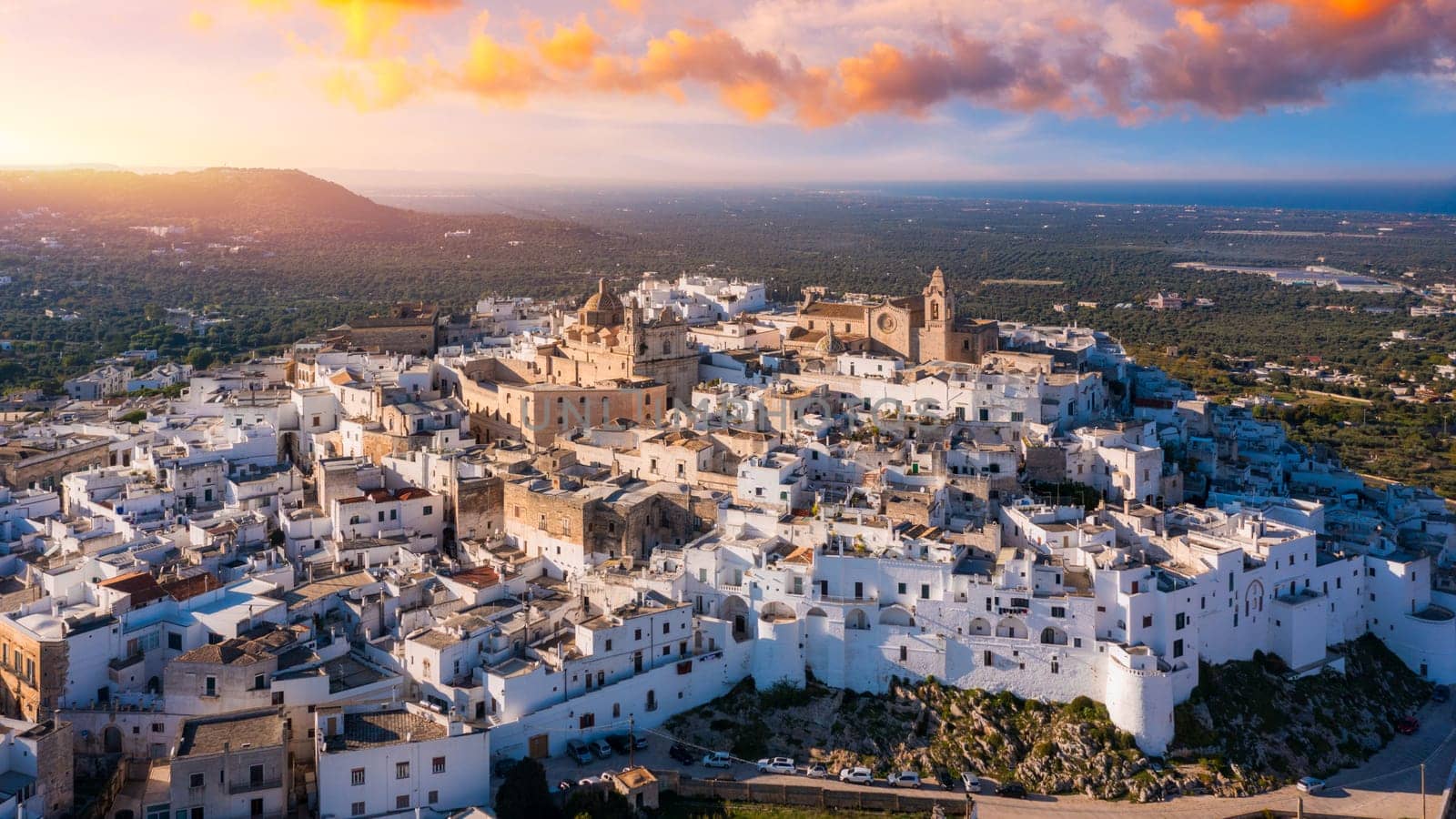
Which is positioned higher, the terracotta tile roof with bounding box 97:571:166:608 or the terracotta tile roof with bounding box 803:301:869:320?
the terracotta tile roof with bounding box 803:301:869:320

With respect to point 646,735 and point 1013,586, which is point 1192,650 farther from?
point 646,735

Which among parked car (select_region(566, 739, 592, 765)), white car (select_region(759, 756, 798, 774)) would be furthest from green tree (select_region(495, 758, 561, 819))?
white car (select_region(759, 756, 798, 774))

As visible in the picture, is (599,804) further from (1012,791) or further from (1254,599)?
(1254,599)

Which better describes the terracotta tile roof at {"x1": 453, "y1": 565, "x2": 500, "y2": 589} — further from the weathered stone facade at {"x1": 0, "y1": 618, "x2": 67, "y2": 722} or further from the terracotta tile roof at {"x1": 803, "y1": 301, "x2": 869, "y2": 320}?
the terracotta tile roof at {"x1": 803, "y1": 301, "x2": 869, "y2": 320}

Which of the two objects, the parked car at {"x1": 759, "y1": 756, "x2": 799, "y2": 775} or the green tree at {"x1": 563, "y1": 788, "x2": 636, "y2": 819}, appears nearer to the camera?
the green tree at {"x1": 563, "y1": 788, "x2": 636, "y2": 819}

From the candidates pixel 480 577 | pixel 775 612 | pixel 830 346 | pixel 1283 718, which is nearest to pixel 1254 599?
pixel 1283 718

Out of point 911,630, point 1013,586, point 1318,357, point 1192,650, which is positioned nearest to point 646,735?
point 911,630

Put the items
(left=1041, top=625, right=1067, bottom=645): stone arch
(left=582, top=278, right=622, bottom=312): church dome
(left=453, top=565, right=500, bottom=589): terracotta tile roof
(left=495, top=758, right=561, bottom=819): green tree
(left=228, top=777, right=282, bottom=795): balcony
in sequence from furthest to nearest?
(left=582, top=278, right=622, bottom=312): church dome
(left=453, top=565, right=500, bottom=589): terracotta tile roof
(left=1041, top=625, right=1067, bottom=645): stone arch
(left=495, top=758, right=561, bottom=819): green tree
(left=228, top=777, right=282, bottom=795): balcony
